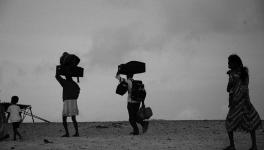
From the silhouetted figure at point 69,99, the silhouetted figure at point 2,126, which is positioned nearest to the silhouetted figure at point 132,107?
the silhouetted figure at point 69,99

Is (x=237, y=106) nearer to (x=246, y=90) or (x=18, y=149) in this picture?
(x=246, y=90)

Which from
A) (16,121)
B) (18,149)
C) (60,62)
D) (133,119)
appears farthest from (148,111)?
(18,149)

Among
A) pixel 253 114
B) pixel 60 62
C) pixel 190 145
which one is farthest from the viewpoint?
pixel 60 62

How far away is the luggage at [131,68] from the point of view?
516 inches

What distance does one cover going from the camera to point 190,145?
32.8 ft

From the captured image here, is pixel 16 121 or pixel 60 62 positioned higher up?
pixel 60 62

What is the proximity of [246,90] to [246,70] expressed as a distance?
0.44 metres

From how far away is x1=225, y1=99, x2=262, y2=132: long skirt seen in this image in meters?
8.80

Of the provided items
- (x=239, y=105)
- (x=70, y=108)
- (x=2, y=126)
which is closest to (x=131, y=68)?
(x=70, y=108)

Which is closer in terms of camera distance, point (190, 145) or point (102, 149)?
point (102, 149)

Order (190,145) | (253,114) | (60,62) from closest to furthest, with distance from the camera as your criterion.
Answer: (253,114) < (190,145) < (60,62)

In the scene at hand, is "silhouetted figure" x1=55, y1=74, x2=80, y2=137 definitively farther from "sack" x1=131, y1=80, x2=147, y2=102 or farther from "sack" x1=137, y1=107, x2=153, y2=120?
"sack" x1=137, y1=107, x2=153, y2=120

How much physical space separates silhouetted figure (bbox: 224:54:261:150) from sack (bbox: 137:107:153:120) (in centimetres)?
442

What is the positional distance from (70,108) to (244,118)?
18.7 ft
